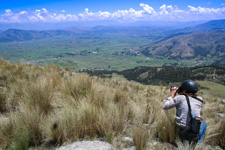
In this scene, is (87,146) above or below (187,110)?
below

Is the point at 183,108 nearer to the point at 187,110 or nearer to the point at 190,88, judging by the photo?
the point at 187,110

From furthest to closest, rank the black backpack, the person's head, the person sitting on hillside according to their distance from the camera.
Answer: the person's head, the person sitting on hillside, the black backpack

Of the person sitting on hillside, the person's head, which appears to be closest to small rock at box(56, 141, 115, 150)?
the person sitting on hillside

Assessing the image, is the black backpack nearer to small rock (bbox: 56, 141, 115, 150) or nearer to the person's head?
the person's head

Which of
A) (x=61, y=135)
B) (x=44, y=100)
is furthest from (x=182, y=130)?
(x=44, y=100)

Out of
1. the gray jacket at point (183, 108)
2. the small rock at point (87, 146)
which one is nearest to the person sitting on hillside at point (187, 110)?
the gray jacket at point (183, 108)

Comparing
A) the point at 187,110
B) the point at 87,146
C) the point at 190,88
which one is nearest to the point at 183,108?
Answer: the point at 187,110

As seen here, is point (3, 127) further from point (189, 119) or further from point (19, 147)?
point (189, 119)

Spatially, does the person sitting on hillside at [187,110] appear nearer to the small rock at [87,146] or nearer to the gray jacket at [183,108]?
the gray jacket at [183,108]

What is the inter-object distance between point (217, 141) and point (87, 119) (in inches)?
135

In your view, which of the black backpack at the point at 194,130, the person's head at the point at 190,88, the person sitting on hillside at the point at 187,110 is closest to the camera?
the black backpack at the point at 194,130

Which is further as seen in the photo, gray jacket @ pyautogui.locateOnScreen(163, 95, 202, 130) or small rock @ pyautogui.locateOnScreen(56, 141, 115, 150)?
gray jacket @ pyautogui.locateOnScreen(163, 95, 202, 130)

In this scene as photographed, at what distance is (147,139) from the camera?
2.79m

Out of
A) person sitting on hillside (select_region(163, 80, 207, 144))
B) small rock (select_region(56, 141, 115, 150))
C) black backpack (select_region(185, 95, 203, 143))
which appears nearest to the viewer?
small rock (select_region(56, 141, 115, 150))
